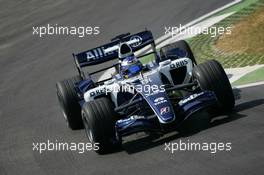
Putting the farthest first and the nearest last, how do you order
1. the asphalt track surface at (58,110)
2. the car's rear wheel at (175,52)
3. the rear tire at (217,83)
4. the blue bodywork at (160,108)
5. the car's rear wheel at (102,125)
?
the car's rear wheel at (175,52) → the rear tire at (217,83) → the car's rear wheel at (102,125) → the blue bodywork at (160,108) → the asphalt track surface at (58,110)

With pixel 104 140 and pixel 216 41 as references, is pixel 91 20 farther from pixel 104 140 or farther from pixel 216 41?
pixel 104 140

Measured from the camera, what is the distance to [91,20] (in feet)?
92.2

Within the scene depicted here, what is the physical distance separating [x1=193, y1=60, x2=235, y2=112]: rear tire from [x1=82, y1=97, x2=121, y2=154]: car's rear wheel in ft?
5.67

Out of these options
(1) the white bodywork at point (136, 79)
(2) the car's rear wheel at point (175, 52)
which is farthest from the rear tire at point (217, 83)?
(2) the car's rear wheel at point (175, 52)

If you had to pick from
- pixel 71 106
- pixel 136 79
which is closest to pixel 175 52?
pixel 136 79

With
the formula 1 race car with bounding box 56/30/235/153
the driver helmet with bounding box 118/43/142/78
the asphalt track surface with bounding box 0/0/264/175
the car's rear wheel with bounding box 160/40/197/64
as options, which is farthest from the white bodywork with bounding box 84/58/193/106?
the asphalt track surface with bounding box 0/0/264/175

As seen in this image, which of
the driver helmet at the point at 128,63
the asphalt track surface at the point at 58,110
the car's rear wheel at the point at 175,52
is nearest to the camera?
the asphalt track surface at the point at 58,110

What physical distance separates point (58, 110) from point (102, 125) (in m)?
5.50

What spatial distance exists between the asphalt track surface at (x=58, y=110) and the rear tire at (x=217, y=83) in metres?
0.29

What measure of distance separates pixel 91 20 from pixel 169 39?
560 cm

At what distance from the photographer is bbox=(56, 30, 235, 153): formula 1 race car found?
12906 millimetres

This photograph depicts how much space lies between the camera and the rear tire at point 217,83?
43.8 feet

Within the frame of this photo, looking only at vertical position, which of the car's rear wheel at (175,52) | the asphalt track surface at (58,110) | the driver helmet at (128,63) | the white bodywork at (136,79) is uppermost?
the driver helmet at (128,63)

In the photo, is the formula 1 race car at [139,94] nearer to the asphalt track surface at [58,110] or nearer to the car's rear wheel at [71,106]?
the car's rear wheel at [71,106]
